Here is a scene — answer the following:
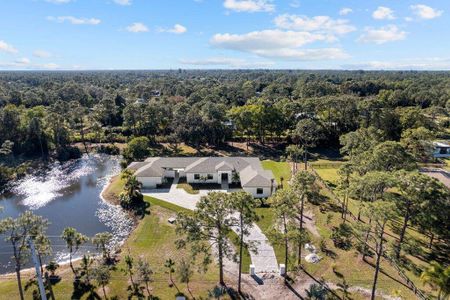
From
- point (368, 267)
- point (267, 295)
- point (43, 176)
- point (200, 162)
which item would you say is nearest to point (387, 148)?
point (368, 267)

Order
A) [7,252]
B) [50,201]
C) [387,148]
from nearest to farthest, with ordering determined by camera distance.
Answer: [7,252], [387,148], [50,201]

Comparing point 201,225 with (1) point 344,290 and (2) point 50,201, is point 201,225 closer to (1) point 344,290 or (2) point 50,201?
(1) point 344,290

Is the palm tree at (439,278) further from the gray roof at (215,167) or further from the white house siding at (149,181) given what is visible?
the white house siding at (149,181)

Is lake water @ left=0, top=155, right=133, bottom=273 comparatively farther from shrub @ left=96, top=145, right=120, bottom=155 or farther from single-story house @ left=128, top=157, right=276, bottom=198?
single-story house @ left=128, top=157, right=276, bottom=198

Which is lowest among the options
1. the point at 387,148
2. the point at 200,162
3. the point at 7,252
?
the point at 7,252

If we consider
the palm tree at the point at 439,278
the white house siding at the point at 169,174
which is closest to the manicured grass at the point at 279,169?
the white house siding at the point at 169,174

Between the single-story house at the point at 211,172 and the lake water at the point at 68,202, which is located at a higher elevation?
the single-story house at the point at 211,172
